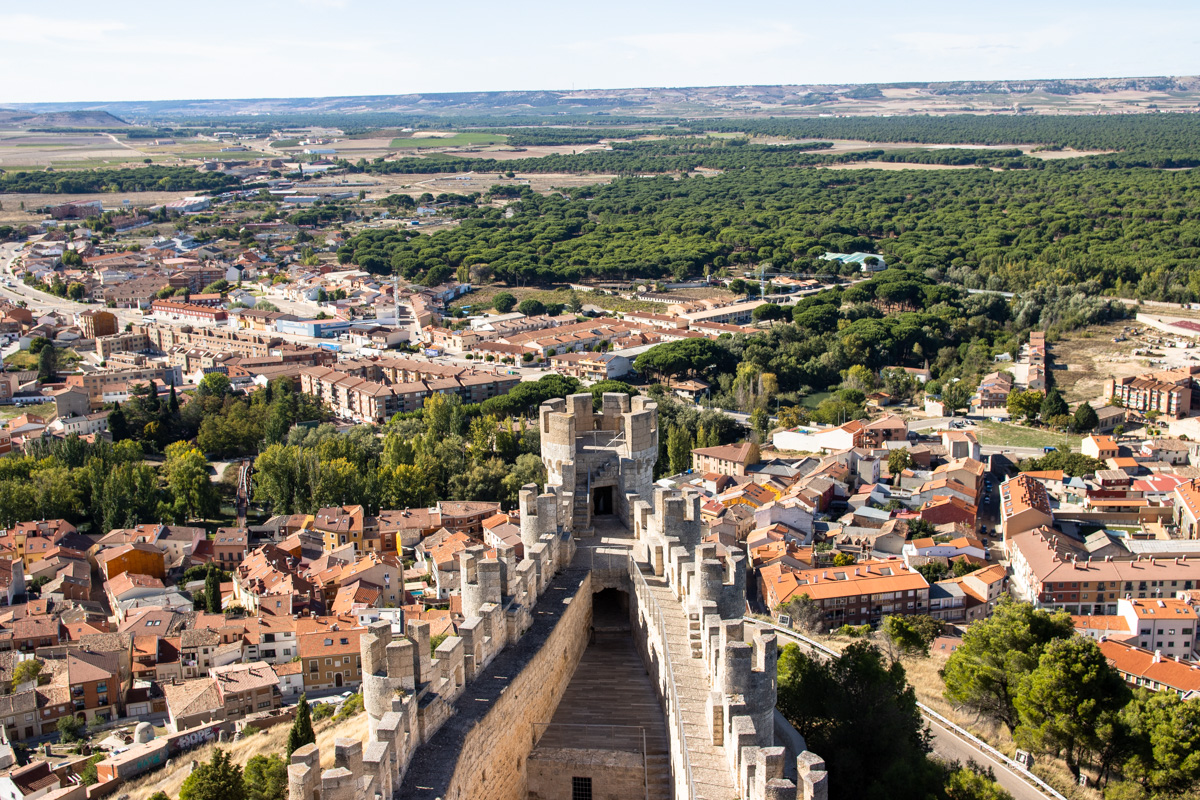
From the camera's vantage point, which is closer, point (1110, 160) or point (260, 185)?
point (1110, 160)

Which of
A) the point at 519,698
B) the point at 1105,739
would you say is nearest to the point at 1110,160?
the point at 1105,739

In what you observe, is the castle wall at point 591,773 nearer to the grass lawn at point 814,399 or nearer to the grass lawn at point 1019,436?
the grass lawn at point 1019,436

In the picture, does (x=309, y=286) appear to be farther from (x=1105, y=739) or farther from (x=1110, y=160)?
(x=1110, y=160)

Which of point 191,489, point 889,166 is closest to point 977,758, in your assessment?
point 191,489

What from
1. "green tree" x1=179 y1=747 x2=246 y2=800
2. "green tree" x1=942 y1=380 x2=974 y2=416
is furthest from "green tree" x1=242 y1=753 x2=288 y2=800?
"green tree" x1=942 y1=380 x2=974 y2=416

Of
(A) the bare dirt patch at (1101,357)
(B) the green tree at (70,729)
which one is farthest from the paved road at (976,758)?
(A) the bare dirt patch at (1101,357)

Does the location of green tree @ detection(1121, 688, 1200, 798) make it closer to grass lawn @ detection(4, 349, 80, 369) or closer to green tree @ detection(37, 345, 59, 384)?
green tree @ detection(37, 345, 59, 384)

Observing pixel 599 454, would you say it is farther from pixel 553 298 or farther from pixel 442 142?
pixel 442 142
